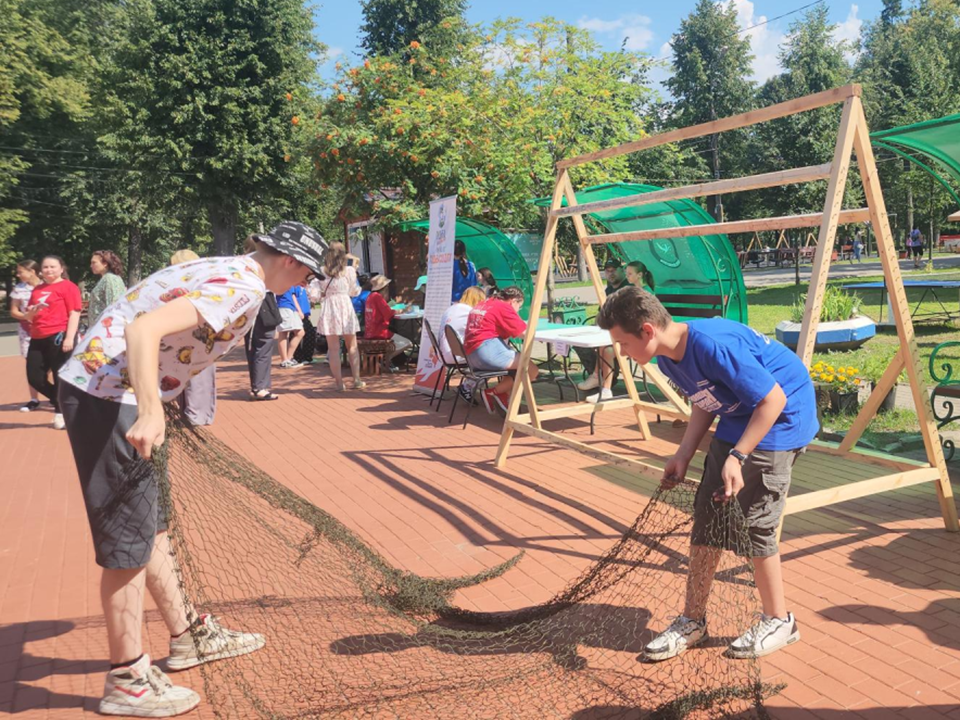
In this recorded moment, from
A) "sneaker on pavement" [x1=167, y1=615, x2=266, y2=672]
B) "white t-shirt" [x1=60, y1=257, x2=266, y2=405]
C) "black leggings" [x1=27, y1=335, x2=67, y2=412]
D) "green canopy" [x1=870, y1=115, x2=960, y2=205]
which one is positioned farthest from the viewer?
"black leggings" [x1=27, y1=335, x2=67, y2=412]

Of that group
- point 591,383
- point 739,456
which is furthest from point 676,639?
point 591,383

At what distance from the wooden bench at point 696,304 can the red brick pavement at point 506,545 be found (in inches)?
48.8

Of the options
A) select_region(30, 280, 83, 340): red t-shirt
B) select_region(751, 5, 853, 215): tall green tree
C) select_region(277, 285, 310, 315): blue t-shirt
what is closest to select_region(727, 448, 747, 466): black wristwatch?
select_region(30, 280, 83, 340): red t-shirt

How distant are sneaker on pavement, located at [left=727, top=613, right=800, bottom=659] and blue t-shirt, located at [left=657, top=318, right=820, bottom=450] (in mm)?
707

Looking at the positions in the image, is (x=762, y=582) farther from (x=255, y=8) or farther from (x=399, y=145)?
(x=255, y=8)

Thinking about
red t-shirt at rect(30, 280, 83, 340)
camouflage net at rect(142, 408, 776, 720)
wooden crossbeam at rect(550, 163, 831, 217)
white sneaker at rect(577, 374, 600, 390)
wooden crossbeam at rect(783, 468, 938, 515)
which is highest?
wooden crossbeam at rect(550, 163, 831, 217)

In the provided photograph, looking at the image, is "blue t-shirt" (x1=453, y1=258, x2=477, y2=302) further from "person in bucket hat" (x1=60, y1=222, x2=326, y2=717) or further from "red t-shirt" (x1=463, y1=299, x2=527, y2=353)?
"person in bucket hat" (x1=60, y1=222, x2=326, y2=717)

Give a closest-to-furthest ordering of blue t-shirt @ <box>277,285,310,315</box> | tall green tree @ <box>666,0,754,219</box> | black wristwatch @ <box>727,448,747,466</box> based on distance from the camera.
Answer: black wristwatch @ <box>727,448,747,466</box> → blue t-shirt @ <box>277,285,310,315</box> → tall green tree @ <box>666,0,754,219</box>

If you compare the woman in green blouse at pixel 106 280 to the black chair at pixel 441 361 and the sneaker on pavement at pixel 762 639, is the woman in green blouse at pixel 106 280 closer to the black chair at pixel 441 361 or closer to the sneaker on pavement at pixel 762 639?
the black chair at pixel 441 361

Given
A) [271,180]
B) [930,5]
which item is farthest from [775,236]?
[271,180]

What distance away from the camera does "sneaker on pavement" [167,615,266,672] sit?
10.7 ft

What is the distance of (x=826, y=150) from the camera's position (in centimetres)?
2095

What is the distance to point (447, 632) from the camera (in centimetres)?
326

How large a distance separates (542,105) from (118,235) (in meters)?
31.3
